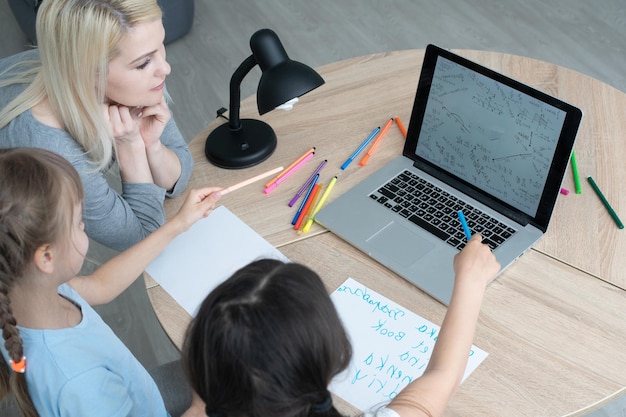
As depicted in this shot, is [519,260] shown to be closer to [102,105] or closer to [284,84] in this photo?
[284,84]

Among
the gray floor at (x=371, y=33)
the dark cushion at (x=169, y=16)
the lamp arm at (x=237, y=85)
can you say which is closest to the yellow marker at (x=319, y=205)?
the lamp arm at (x=237, y=85)

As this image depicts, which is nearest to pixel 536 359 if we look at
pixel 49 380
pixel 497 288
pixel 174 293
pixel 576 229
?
pixel 497 288

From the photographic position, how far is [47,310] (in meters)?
1.00

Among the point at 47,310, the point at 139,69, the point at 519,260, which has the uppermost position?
the point at 139,69

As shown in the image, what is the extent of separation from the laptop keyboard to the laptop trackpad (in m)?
0.03

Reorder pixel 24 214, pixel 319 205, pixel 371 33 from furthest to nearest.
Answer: pixel 371 33
pixel 319 205
pixel 24 214

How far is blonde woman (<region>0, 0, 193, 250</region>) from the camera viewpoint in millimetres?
1222

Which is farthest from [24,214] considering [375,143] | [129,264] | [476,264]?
[375,143]

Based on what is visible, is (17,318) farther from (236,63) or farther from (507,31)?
(507,31)

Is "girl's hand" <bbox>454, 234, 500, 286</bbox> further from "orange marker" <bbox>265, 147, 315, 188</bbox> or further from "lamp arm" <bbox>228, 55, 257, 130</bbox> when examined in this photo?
"lamp arm" <bbox>228, 55, 257, 130</bbox>

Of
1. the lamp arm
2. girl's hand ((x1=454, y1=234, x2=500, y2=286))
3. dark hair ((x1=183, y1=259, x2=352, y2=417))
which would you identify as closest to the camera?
dark hair ((x1=183, y1=259, x2=352, y2=417))

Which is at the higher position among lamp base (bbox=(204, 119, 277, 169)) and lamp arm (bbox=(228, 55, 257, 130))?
lamp arm (bbox=(228, 55, 257, 130))

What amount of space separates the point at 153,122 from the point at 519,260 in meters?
0.77

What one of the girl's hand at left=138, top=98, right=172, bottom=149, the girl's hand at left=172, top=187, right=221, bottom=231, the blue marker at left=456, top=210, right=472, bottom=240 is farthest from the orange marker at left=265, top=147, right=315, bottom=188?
the blue marker at left=456, top=210, right=472, bottom=240
